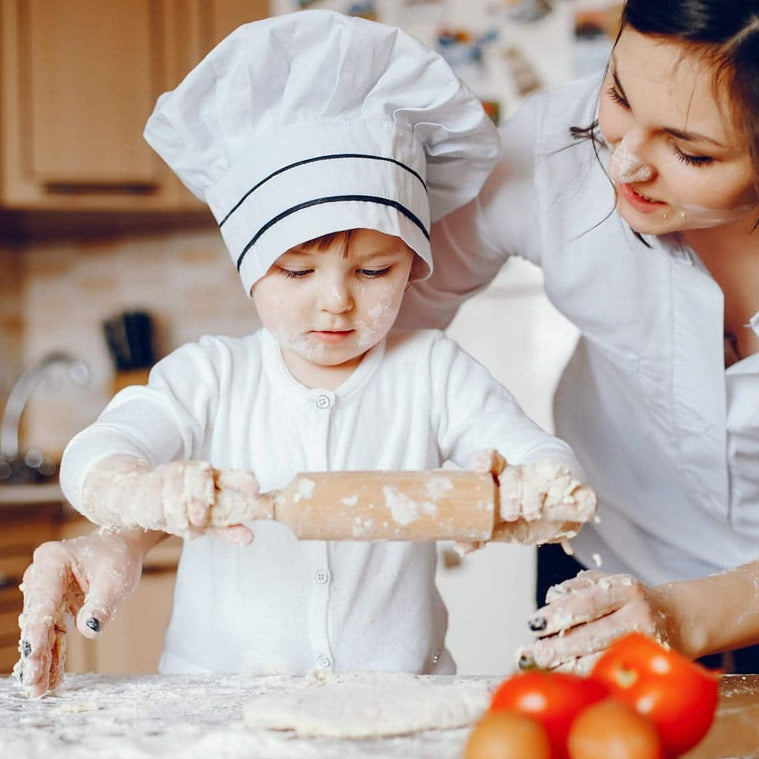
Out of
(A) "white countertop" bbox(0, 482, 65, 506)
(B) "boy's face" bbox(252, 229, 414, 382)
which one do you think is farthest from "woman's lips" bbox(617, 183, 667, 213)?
(A) "white countertop" bbox(0, 482, 65, 506)

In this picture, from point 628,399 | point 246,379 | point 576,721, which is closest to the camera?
point 576,721

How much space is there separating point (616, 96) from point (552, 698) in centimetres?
55

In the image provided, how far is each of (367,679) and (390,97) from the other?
22.2 inches

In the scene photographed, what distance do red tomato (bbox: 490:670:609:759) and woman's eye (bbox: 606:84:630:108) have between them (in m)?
0.52

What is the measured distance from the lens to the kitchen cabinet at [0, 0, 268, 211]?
7.75 feet

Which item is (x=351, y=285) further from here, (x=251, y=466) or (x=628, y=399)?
(x=628, y=399)

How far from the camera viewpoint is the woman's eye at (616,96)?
0.90 meters

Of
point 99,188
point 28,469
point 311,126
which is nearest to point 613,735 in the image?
point 311,126

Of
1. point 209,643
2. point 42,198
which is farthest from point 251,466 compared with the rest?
point 42,198

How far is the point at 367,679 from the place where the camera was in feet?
2.97

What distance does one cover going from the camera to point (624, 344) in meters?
1.16

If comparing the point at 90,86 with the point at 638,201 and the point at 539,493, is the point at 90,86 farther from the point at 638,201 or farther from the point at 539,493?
the point at 539,493

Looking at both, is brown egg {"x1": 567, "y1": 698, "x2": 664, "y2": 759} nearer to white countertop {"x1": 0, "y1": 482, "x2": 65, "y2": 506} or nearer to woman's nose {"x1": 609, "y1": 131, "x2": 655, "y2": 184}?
woman's nose {"x1": 609, "y1": 131, "x2": 655, "y2": 184}

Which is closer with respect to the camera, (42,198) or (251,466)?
(251,466)
